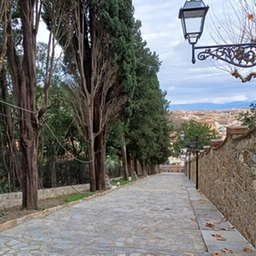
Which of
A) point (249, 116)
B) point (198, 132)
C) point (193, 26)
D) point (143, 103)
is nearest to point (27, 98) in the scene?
point (193, 26)

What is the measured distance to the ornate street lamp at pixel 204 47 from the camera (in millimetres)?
3859

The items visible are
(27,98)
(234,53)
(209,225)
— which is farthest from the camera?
(27,98)

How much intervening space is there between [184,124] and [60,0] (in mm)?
32972

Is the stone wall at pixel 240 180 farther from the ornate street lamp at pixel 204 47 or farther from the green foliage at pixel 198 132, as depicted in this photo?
the green foliage at pixel 198 132

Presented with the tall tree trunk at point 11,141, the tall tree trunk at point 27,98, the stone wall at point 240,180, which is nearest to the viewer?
the stone wall at point 240,180

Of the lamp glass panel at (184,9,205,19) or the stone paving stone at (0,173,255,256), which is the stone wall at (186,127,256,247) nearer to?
the stone paving stone at (0,173,255,256)

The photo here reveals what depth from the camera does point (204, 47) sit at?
4.02 meters

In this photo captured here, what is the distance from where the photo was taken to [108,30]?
11297 mm

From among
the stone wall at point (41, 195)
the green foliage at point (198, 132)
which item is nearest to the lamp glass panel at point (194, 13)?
the stone wall at point (41, 195)

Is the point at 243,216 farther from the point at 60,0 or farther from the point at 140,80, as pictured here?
the point at 140,80

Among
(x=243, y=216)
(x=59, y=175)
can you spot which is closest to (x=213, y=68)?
(x=243, y=216)

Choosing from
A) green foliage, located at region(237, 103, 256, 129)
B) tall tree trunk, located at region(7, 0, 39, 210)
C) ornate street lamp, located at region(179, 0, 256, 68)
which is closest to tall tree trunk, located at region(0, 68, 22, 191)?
tall tree trunk, located at region(7, 0, 39, 210)

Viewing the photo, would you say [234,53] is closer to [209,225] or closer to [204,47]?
[204,47]

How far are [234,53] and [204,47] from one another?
399mm
